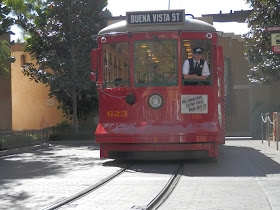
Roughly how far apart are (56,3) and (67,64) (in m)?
3.33

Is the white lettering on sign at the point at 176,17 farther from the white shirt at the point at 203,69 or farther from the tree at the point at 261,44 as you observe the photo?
the tree at the point at 261,44

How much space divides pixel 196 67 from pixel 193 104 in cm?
88

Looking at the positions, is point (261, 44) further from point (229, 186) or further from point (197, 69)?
point (229, 186)

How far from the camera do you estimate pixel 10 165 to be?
13312 mm

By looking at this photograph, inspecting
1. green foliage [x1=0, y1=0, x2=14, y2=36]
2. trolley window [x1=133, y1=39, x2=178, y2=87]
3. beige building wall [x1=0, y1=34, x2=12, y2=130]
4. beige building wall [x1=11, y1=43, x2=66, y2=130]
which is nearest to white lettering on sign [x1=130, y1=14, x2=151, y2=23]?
trolley window [x1=133, y1=39, x2=178, y2=87]

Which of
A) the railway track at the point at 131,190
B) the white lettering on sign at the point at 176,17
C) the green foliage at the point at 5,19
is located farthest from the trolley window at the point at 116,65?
the green foliage at the point at 5,19

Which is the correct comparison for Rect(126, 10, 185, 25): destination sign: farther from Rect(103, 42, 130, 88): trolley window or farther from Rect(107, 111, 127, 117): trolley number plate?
Rect(107, 111, 127, 117): trolley number plate

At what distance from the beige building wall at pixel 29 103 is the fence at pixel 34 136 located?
18.8 ft

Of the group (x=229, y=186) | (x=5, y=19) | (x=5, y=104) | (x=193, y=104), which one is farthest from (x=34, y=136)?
(x=229, y=186)

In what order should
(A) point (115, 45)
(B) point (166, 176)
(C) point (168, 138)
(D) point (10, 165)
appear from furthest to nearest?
(D) point (10, 165) → (A) point (115, 45) → (C) point (168, 138) → (B) point (166, 176)

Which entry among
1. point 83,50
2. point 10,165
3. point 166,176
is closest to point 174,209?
point 166,176

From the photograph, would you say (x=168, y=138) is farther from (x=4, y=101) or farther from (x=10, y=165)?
(x=4, y=101)

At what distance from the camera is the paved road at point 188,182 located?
282 inches

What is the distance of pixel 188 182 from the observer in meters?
9.15
